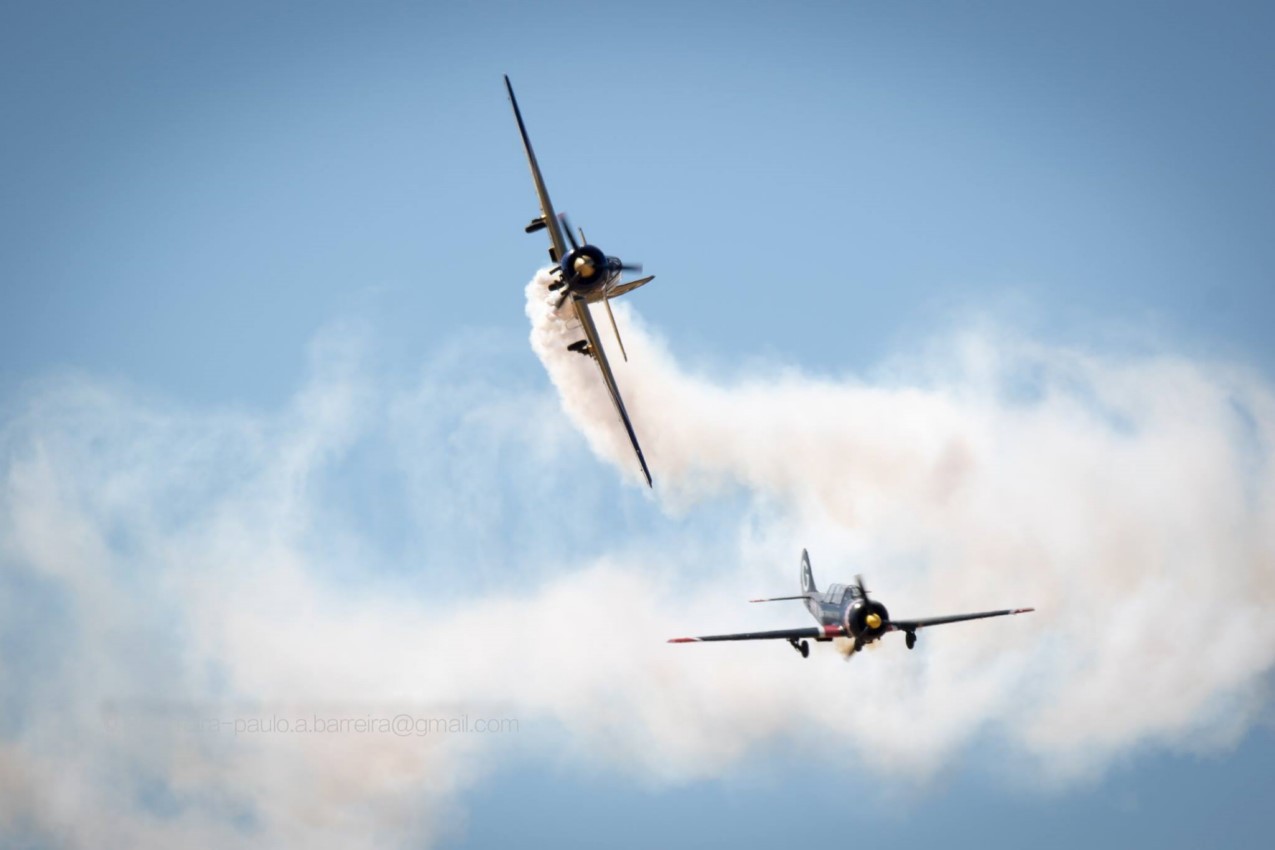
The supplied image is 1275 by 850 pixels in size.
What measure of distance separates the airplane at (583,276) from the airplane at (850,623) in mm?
19022

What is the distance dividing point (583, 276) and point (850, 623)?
34.2 m

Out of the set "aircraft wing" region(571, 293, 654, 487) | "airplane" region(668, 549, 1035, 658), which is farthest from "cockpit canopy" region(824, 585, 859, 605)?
"aircraft wing" region(571, 293, 654, 487)

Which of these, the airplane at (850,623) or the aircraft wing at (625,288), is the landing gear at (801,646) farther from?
the aircraft wing at (625,288)

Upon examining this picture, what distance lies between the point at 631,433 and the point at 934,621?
30419mm

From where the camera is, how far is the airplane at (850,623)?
96.8 metres

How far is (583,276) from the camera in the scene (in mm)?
92125

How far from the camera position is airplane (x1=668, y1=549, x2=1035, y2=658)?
9675cm

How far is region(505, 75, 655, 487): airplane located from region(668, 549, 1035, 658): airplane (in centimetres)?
1902

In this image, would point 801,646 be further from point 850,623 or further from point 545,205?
point 545,205

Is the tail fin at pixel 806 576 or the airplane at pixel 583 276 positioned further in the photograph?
the tail fin at pixel 806 576

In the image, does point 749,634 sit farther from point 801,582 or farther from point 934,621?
point 801,582

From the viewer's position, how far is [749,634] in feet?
347

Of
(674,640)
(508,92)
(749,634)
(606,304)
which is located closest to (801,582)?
(749,634)

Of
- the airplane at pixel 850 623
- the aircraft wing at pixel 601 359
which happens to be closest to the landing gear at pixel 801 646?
the airplane at pixel 850 623
